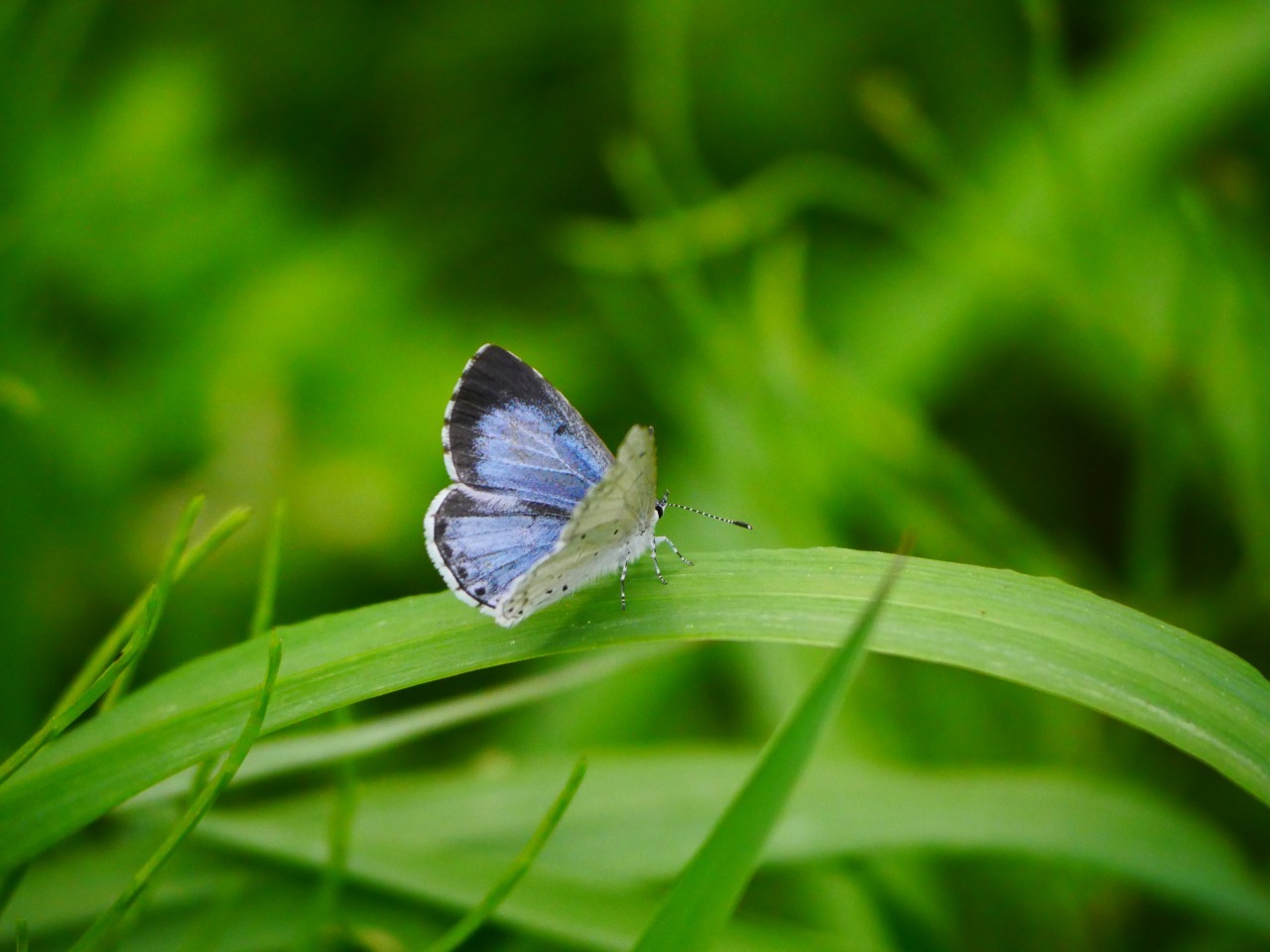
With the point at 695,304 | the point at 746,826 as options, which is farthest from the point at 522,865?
the point at 695,304

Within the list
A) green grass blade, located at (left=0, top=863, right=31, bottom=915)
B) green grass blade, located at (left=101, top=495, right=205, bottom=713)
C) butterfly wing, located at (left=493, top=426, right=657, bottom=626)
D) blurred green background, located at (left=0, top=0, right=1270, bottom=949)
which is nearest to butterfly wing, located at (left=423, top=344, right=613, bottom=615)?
butterfly wing, located at (left=493, top=426, right=657, bottom=626)

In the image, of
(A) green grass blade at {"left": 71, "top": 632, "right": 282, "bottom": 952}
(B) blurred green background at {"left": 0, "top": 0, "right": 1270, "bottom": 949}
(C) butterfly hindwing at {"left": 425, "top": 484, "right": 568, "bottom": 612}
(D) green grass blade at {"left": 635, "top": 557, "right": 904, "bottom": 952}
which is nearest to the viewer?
(D) green grass blade at {"left": 635, "top": 557, "right": 904, "bottom": 952}

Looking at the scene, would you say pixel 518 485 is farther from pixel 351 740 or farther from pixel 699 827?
pixel 699 827

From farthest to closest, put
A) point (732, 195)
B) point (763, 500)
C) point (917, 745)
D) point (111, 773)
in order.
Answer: point (732, 195) → point (763, 500) → point (917, 745) → point (111, 773)

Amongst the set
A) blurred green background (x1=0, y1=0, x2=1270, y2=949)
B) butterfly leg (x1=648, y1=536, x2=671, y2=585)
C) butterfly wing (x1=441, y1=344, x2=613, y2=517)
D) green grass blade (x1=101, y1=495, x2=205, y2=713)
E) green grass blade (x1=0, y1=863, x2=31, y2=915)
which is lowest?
green grass blade (x1=0, y1=863, x2=31, y2=915)

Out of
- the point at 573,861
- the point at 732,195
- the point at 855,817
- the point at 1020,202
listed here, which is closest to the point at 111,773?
the point at 573,861

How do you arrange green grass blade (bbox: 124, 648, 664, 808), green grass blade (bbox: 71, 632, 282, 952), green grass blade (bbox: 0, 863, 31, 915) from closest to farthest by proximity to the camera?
green grass blade (bbox: 71, 632, 282, 952) < green grass blade (bbox: 0, 863, 31, 915) < green grass blade (bbox: 124, 648, 664, 808)

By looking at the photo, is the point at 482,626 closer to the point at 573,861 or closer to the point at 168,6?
the point at 573,861

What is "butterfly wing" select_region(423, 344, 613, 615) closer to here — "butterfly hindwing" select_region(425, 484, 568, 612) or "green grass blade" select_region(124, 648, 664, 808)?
"butterfly hindwing" select_region(425, 484, 568, 612)
